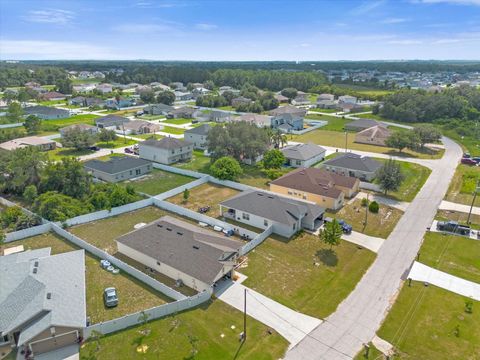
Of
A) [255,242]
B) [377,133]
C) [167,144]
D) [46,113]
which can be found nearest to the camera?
[255,242]

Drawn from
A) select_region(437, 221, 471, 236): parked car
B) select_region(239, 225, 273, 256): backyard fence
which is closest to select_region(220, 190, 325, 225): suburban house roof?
select_region(239, 225, 273, 256): backyard fence

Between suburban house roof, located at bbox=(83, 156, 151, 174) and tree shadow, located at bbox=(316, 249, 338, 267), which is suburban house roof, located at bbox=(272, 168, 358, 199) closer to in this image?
tree shadow, located at bbox=(316, 249, 338, 267)

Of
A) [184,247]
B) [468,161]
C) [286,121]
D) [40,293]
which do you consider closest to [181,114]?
[286,121]

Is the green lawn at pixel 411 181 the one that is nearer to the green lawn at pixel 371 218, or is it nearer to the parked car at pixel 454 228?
the green lawn at pixel 371 218

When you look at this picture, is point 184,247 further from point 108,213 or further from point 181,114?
point 181,114

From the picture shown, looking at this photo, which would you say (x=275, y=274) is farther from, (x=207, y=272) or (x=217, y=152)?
(x=217, y=152)

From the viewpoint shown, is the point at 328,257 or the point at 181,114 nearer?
the point at 328,257
